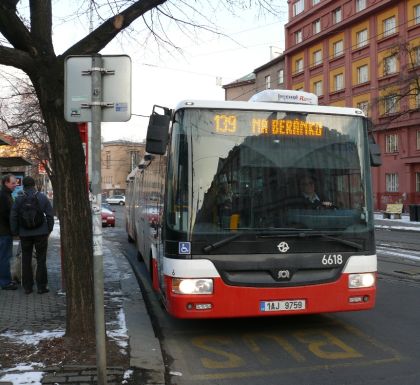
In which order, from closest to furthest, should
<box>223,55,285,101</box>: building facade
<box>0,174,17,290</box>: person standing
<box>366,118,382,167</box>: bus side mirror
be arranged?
<box>366,118,382,167</box>: bus side mirror
<box>0,174,17,290</box>: person standing
<box>223,55,285,101</box>: building facade

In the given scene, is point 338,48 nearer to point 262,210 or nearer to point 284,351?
point 262,210

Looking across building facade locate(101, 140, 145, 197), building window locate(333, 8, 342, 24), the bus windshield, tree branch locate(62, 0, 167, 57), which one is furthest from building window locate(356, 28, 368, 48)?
building facade locate(101, 140, 145, 197)

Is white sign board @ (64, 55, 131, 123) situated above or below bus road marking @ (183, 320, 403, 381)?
above

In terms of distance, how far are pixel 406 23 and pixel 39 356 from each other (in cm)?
3870

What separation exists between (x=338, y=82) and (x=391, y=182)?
1104 cm

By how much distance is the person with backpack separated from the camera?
7.96 meters

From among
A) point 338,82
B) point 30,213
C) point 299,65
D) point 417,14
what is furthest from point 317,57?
point 30,213

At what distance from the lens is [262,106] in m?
6.08

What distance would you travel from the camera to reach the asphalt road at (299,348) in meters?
4.88

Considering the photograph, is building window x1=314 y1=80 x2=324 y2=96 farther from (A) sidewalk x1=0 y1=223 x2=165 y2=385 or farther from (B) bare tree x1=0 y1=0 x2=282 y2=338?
(B) bare tree x1=0 y1=0 x2=282 y2=338

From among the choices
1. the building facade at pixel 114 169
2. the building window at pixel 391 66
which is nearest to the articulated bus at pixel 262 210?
the building window at pixel 391 66

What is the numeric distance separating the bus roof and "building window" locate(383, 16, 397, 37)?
36670 mm

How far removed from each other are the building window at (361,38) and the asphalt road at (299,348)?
3843cm

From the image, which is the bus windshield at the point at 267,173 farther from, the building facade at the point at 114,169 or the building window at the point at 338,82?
the building facade at the point at 114,169
